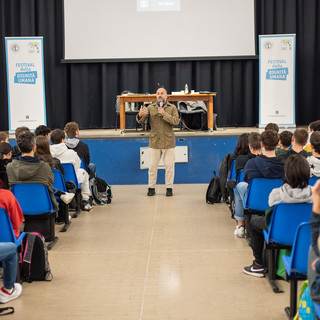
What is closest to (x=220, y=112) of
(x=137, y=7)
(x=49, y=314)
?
(x=137, y=7)

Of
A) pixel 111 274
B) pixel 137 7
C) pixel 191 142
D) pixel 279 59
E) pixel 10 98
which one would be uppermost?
pixel 137 7

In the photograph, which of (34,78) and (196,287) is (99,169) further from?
(196,287)

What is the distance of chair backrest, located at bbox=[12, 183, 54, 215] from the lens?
4359mm

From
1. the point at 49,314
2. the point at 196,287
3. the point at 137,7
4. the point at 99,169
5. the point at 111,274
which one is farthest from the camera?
the point at 137,7

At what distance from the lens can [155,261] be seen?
13.8 feet

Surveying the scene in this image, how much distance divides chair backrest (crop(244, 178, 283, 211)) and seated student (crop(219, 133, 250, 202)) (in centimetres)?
107

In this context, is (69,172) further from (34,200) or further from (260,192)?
(260,192)

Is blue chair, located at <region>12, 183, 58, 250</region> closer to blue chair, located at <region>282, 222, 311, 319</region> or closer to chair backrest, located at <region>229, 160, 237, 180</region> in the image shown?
chair backrest, located at <region>229, 160, 237, 180</region>

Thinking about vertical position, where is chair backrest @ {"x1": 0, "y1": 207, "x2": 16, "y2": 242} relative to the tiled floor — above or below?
above

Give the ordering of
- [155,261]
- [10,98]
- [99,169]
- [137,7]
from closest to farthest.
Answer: [155,261]
[99,169]
[10,98]
[137,7]

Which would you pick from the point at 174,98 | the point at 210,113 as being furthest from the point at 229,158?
the point at 210,113

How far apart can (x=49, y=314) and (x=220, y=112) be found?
28.2ft

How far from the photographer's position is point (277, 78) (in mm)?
9727

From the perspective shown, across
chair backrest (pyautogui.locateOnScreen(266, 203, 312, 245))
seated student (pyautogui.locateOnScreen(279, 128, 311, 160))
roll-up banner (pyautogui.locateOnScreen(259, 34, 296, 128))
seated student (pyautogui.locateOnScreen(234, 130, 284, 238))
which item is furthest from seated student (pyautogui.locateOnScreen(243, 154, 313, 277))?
roll-up banner (pyautogui.locateOnScreen(259, 34, 296, 128))
